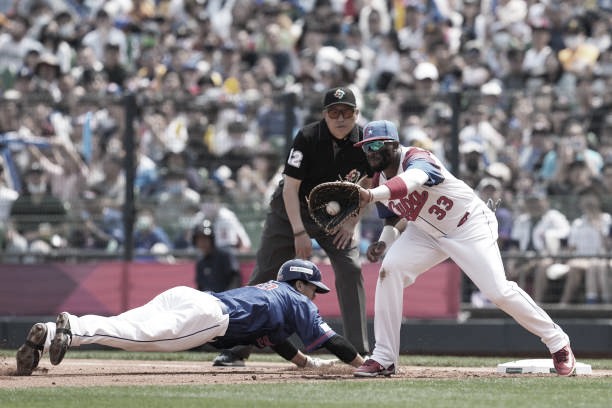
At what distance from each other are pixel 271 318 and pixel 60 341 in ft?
4.89

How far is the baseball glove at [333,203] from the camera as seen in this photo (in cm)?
805

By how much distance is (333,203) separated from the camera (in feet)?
26.8

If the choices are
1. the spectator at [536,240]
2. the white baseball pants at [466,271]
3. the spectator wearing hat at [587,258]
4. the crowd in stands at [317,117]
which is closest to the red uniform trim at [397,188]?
the white baseball pants at [466,271]

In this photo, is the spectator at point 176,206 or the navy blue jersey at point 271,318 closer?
the navy blue jersey at point 271,318

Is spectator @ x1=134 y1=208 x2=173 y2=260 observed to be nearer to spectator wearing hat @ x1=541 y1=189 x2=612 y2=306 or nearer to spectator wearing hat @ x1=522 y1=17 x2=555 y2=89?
spectator wearing hat @ x1=541 y1=189 x2=612 y2=306

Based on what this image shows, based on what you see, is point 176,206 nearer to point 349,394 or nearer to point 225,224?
point 225,224

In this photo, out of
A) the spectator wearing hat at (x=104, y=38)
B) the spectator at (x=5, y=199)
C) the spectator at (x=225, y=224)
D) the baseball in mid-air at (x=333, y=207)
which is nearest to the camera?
the baseball in mid-air at (x=333, y=207)

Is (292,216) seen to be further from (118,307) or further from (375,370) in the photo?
(118,307)

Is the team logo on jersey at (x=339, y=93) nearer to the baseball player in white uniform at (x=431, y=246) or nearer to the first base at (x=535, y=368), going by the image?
the baseball player in white uniform at (x=431, y=246)

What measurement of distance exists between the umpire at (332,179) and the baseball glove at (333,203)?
0.94 m

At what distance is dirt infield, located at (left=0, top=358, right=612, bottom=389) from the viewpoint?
27.7 ft

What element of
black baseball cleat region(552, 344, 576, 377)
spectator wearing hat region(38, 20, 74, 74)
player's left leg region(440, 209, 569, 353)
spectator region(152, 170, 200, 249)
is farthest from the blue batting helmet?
spectator wearing hat region(38, 20, 74, 74)

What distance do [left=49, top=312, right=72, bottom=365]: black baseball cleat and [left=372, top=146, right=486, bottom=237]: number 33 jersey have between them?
92.1 inches

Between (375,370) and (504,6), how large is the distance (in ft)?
36.0
